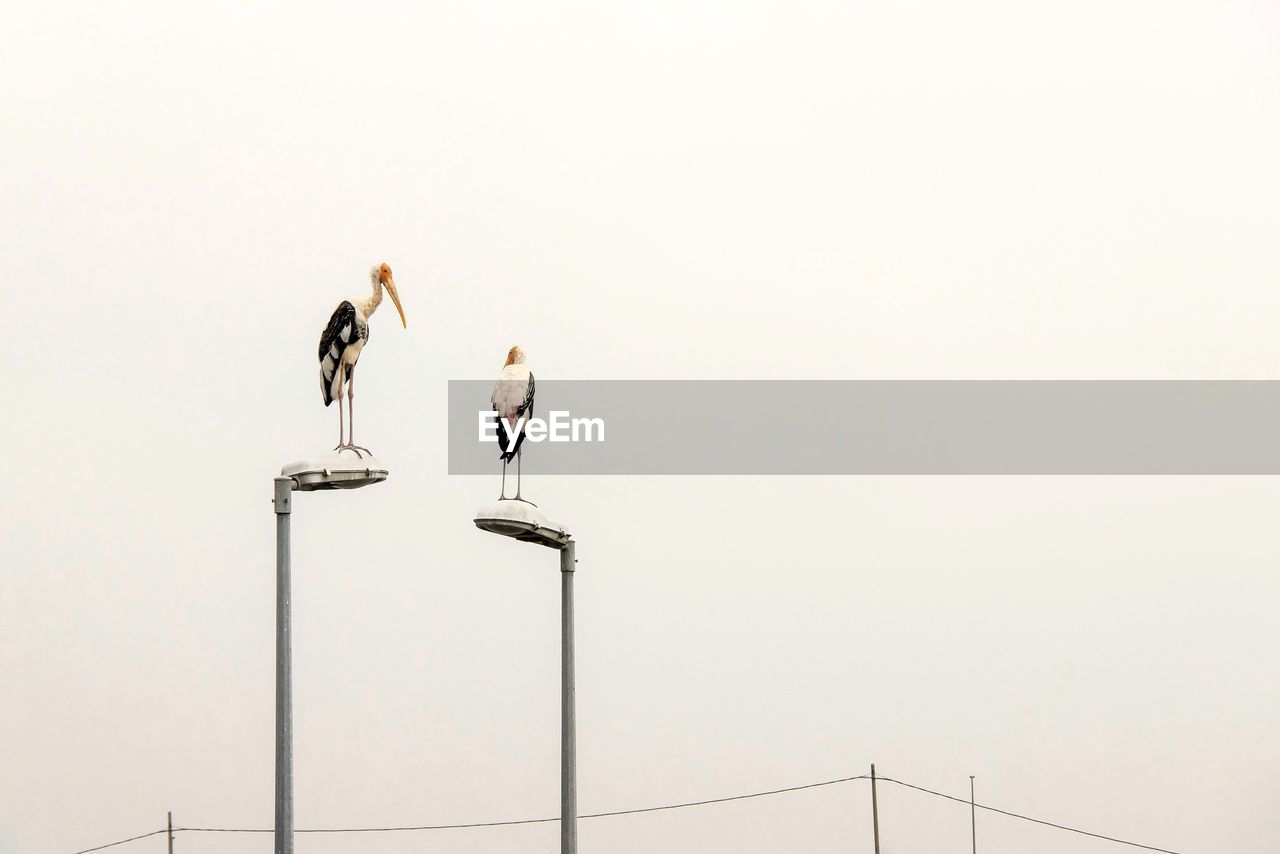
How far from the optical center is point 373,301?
1898 centimetres

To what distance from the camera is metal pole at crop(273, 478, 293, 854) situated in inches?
450

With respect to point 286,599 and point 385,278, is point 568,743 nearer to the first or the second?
point 286,599

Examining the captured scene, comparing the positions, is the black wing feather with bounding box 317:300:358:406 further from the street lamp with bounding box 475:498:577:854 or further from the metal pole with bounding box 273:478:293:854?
the metal pole with bounding box 273:478:293:854

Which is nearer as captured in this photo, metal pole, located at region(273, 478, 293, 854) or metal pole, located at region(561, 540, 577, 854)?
metal pole, located at region(273, 478, 293, 854)

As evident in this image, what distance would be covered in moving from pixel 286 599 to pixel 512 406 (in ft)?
16.4

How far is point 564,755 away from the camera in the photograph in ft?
42.5

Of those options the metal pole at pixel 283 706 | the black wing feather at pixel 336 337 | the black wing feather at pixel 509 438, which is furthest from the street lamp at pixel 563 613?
the black wing feather at pixel 336 337

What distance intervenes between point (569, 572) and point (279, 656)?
2598 mm

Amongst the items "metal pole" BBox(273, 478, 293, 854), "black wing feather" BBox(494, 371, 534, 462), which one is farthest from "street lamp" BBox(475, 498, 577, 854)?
"black wing feather" BBox(494, 371, 534, 462)

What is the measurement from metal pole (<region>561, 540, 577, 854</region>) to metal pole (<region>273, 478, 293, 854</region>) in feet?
7.39

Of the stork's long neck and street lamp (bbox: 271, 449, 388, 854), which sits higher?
the stork's long neck

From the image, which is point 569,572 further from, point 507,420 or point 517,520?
point 507,420

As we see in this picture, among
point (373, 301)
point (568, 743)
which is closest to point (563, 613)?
point (568, 743)

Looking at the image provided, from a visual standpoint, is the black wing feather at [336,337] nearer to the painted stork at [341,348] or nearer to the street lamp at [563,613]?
the painted stork at [341,348]
